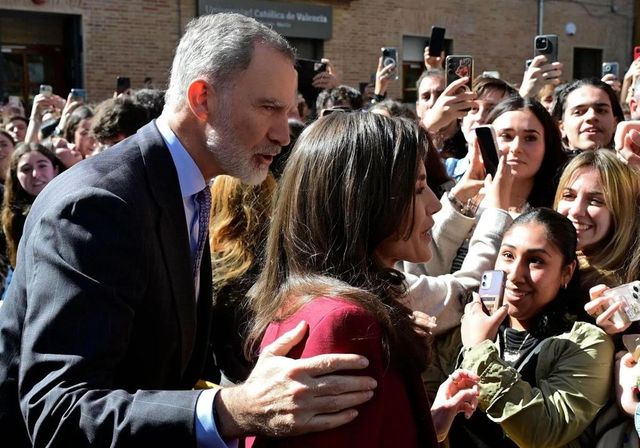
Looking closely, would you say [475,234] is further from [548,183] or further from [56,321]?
[56,321]

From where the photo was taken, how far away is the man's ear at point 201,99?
6.10 feet

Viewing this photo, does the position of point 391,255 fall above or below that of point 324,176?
below

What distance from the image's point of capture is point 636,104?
3783 millimetres

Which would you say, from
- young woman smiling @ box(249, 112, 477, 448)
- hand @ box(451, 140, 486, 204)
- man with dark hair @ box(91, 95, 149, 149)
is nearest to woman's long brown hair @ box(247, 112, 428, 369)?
young woman smiling @ box(249, 112, 477, 448)

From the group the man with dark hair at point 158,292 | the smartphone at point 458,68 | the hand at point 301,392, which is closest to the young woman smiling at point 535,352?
the man with dark hair at point 158,292

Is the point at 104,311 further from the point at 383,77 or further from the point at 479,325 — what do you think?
the point at 383,77

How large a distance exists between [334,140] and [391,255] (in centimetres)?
30

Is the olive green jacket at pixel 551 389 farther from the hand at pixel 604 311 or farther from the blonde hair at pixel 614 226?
the blonde hair at pixel 614 226

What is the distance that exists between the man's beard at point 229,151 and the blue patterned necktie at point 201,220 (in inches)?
3.7

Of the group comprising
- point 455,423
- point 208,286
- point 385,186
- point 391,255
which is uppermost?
point 385,186

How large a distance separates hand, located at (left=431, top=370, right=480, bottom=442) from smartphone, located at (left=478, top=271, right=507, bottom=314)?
1.45 feet

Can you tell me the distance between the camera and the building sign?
1498cm

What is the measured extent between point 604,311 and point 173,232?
1.42 meters

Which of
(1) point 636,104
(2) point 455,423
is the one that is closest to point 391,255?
(2) point 455,423
